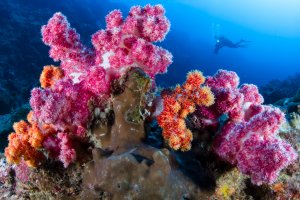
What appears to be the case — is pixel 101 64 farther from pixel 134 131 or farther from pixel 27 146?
pixel 27 146

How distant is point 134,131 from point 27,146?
145cm

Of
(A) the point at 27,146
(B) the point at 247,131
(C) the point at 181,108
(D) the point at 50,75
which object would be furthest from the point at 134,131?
(D) the point at 50,75

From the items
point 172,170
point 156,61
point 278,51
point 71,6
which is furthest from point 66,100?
point 278,51

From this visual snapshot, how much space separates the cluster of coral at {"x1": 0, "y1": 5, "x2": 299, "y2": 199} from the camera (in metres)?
2.74

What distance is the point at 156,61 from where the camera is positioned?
3.22m

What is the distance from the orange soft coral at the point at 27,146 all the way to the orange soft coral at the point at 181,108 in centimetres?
156

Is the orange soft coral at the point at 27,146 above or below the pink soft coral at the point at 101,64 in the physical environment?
below

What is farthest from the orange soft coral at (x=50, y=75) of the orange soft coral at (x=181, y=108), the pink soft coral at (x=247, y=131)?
the pink soft coral at (x=247, y=131)

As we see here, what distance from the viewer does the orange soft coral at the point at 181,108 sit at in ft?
10.1

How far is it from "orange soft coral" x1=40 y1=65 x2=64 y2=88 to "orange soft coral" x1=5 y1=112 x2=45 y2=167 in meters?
0.69

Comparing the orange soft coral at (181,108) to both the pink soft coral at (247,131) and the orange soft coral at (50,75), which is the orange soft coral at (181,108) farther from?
the orange soft coral at (50,75)

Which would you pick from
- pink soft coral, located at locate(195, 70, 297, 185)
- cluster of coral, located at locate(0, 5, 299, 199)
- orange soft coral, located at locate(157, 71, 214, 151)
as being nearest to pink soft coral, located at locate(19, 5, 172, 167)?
cluster of coral, located at locate(0, 5, 299, 199)

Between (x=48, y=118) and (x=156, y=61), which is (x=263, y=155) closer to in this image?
(x=156, y=61)

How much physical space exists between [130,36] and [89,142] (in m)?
1.43
